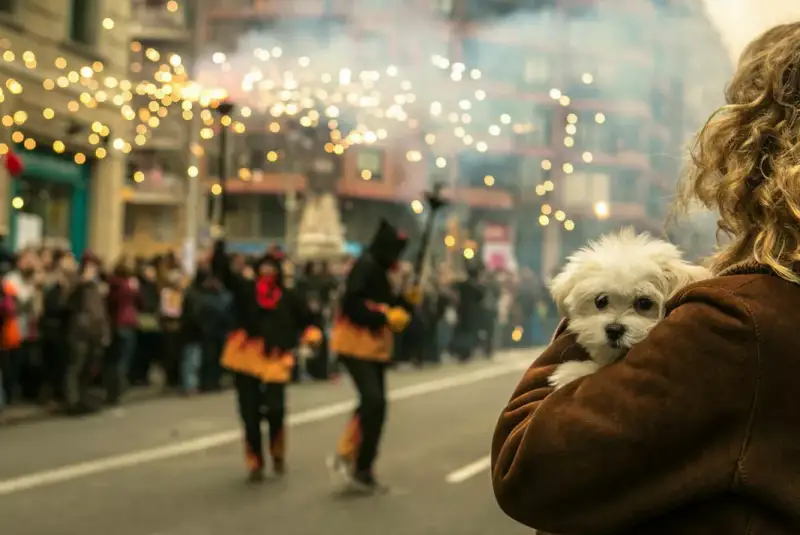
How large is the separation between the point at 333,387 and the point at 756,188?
37.5ft

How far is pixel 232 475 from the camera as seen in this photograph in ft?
22.9

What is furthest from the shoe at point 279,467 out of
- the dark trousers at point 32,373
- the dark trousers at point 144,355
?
the dark trousers at point 144,355

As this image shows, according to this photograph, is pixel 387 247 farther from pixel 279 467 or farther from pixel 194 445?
pixel 194 445

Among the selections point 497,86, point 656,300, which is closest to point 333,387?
point 497,86

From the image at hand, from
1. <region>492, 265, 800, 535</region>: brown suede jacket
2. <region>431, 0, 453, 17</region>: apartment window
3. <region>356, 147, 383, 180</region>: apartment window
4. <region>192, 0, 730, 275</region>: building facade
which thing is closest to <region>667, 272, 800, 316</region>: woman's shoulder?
<region>492, 265, 800, 535</region>: brown suede jacket

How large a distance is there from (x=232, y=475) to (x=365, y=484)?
3.19 ft

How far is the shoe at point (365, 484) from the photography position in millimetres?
6395

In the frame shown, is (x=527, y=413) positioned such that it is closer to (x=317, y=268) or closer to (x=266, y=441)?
(x=266, y=441)

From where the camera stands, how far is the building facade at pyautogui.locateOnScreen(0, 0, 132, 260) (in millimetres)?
11211

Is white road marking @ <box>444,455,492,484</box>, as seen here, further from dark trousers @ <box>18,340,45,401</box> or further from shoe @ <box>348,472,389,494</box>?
dark trousers @ <box>18,340,45,401</box>

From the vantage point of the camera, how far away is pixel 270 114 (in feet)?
38.9

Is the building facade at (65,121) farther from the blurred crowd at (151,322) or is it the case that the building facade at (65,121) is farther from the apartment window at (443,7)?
the apartment window at (443,7)

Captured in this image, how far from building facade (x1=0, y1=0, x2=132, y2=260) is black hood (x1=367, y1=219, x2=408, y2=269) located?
5.28 m

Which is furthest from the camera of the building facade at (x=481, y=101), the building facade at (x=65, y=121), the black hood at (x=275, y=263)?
the building facade at (x=65, y=121)
